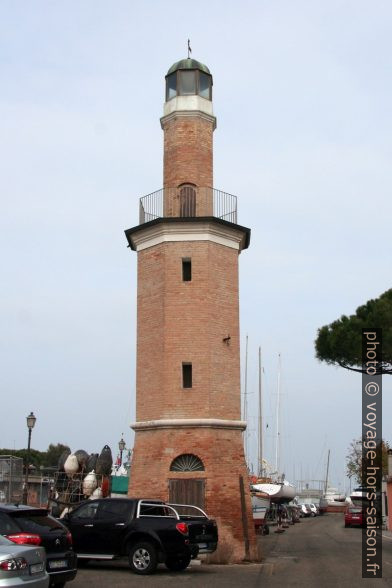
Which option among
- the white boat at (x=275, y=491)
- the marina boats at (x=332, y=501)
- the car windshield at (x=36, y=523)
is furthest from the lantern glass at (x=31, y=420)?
the marina boats at (x=332, y=501)

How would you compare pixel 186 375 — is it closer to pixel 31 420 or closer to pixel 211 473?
pixel 211 473

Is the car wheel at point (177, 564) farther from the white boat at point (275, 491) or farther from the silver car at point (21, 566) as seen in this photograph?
the white boat at point (275, 491)

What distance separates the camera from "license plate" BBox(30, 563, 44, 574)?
11.0 m

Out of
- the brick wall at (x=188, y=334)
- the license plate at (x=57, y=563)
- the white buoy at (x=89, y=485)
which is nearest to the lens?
the license plate at (x=57, y=563)

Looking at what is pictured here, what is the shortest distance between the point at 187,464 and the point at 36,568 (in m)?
13.5

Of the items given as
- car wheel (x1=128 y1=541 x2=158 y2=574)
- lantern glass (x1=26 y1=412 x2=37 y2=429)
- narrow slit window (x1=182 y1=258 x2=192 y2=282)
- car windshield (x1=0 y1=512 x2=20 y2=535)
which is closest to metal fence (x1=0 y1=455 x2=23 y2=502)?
lantern glass (x1=26 y1=412 x2=37 y2=429)

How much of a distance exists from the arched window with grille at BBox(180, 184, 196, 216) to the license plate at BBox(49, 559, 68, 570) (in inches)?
626

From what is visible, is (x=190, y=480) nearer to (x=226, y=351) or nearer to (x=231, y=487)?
(x=231, y=487)

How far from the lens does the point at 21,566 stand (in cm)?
1073

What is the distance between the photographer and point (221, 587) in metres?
15.9

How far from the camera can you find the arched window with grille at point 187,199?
89.4ft

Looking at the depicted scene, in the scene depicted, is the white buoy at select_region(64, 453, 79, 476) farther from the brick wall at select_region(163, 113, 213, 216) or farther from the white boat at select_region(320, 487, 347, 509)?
the white boat at select_region(320, 487, 347, 509)

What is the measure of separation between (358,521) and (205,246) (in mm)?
28492

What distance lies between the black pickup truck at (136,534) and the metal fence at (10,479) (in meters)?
9.52
